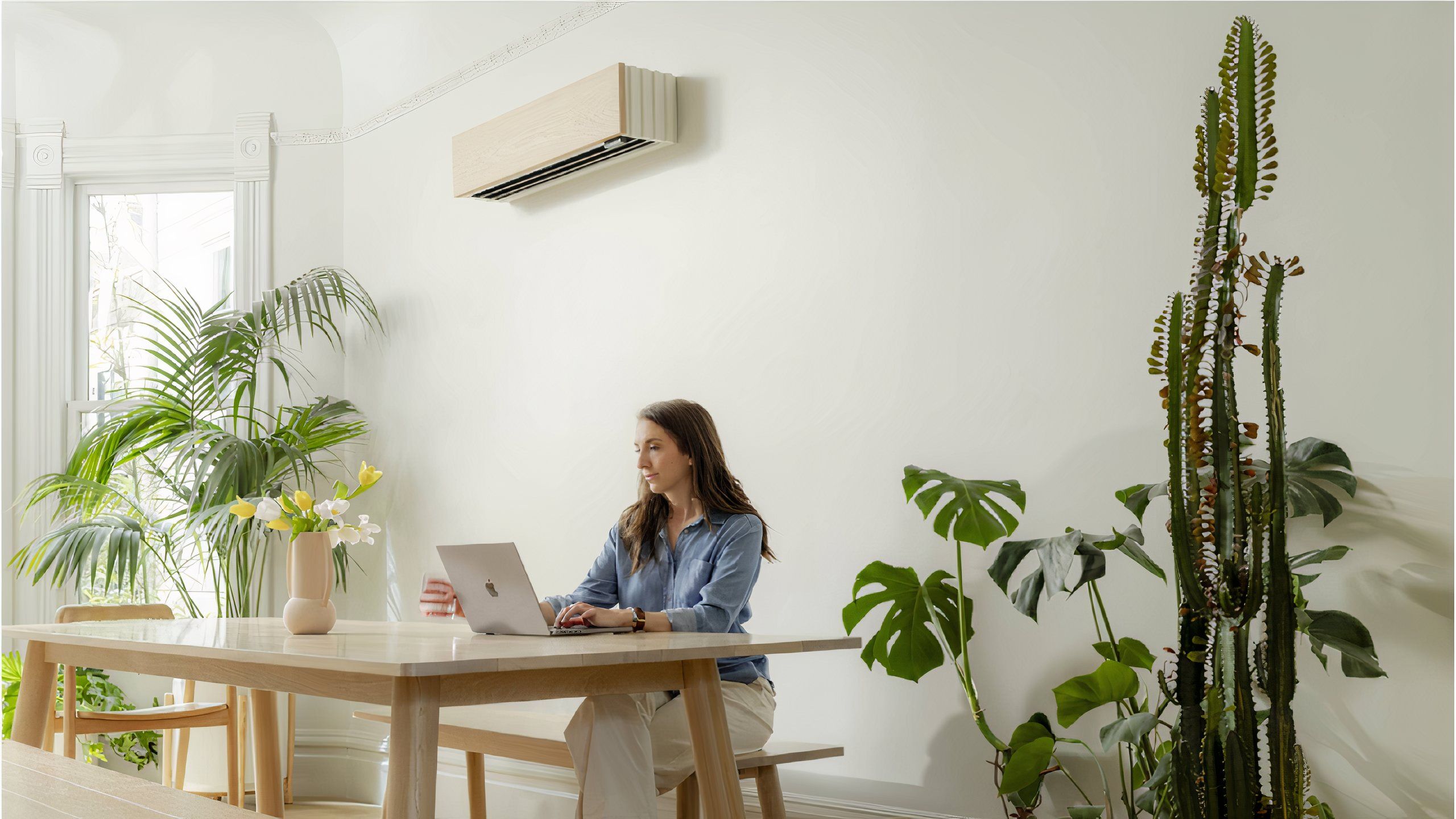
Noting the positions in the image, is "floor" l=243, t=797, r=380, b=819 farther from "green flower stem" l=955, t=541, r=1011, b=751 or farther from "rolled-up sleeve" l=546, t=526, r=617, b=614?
"green flower stem" l=955, t=541, r=1011, b=751

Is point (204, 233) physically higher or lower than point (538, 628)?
higher

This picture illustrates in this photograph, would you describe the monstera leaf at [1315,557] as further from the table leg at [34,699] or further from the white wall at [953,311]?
the table leg at [34,699]

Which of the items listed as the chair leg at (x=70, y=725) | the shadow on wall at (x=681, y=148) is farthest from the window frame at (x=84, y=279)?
the shadow on wall at (x=681, y=148)

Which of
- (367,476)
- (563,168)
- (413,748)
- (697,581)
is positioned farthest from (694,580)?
(563,168)

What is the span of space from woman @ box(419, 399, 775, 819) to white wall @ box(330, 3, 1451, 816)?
0.49 m

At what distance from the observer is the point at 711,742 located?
2.21 metres

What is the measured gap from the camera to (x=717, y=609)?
266 cm

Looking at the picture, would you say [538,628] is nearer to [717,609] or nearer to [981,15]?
[717,609]

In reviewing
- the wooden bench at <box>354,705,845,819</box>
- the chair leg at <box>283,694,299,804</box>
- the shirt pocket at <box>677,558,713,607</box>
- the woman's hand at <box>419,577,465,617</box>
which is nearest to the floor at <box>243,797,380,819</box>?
the chair leg at <box>283,694,299,804</box>

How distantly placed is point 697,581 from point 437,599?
166cm

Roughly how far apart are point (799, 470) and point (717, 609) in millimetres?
807

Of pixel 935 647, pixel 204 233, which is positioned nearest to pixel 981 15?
pixel 935 647

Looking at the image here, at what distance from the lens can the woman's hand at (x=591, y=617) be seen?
98.1 inches

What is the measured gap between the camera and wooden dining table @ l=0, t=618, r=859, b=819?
1861mm
